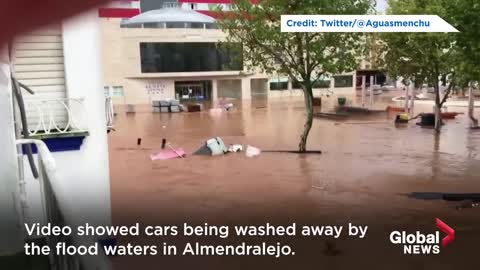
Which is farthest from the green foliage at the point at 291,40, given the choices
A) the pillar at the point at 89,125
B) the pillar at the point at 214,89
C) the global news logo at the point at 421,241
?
the pillar at the point at 214,89

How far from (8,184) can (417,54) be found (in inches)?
613

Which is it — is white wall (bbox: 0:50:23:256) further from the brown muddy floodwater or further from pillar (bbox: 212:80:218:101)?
pillar (bbox: 212:80:218:101)

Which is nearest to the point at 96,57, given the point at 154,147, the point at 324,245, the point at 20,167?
the point at 20,167

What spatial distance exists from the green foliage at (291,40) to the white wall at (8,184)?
926 centimetres

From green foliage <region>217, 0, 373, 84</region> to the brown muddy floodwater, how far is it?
242cm

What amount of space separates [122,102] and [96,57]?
32.8m

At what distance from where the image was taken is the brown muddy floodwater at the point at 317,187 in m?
5.17

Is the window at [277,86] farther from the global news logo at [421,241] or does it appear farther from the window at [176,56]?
the global news logo at [421,241]

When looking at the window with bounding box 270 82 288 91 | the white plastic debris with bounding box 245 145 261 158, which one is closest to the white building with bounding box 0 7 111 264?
the white plastic debris with bounding box 245 145 261 158

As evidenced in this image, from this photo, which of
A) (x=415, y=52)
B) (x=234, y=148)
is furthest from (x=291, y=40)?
(x=415, y=52)

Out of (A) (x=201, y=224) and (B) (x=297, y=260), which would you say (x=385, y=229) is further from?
(A) (x=201, y=224)

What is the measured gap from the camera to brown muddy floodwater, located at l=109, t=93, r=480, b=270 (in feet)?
17.0

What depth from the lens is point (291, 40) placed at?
41.4 ft

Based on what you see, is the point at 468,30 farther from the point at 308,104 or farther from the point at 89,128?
the point at 308,104
